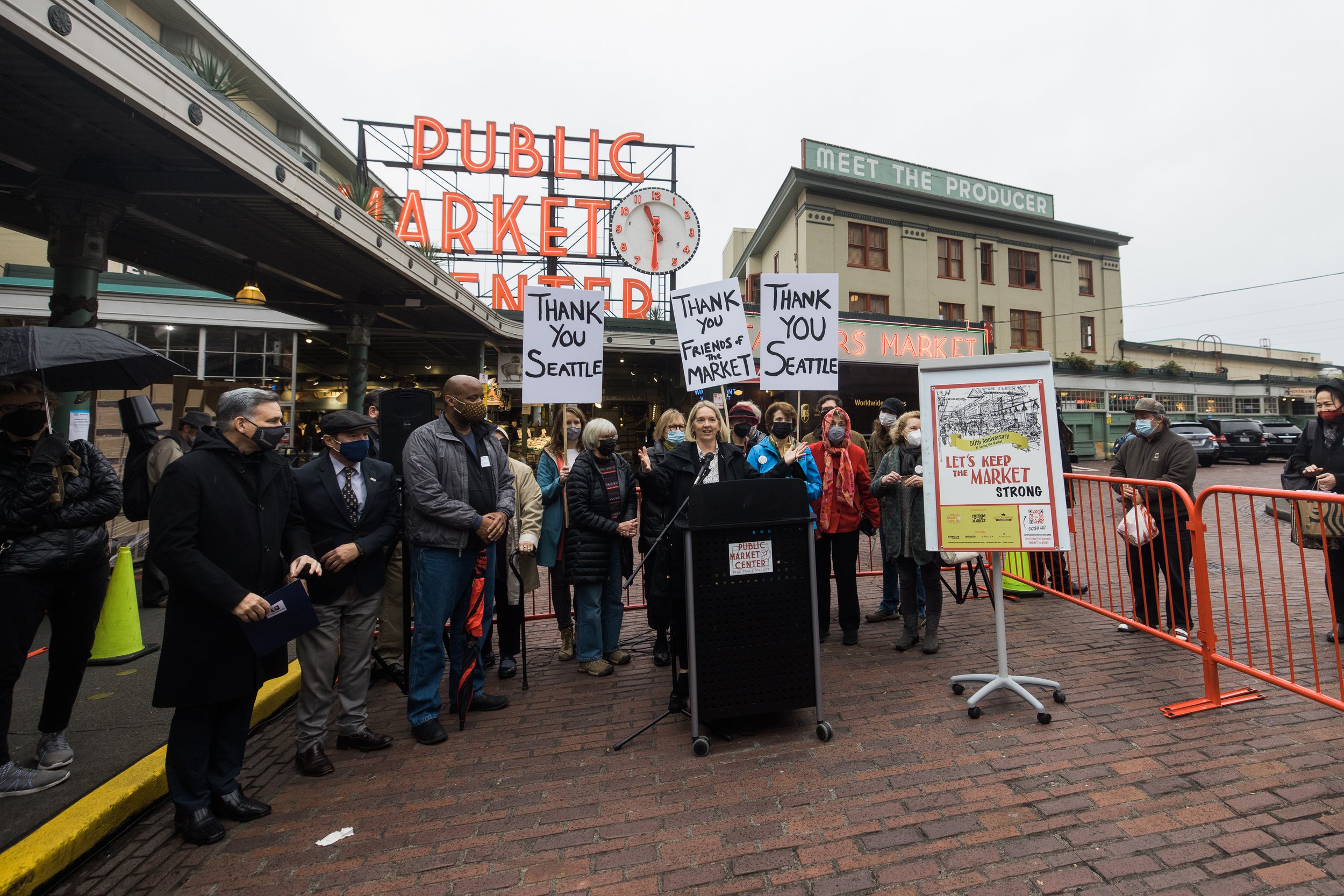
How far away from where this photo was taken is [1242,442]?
23.3 m

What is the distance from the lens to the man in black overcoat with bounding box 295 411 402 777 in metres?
3.50

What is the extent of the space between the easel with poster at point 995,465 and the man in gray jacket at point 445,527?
2.89 m

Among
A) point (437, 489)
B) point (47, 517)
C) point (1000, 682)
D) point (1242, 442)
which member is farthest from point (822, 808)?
point (1242, 442)

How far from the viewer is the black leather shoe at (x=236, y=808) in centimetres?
297

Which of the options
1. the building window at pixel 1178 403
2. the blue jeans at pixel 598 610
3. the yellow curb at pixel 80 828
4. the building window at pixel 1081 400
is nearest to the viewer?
the yellow curb at pixel 80 828

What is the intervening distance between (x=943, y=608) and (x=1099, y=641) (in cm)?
141

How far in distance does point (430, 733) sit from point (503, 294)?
19742 mm

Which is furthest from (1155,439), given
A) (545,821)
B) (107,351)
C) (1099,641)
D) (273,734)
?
(107,351)

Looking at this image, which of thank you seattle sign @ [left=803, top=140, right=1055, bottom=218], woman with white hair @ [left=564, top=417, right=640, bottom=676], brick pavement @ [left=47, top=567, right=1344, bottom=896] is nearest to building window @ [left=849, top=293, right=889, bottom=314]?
thank you seattle sign @ [left=803, top=140, right=1055, bottom=218]

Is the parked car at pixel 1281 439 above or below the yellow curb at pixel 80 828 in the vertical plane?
above

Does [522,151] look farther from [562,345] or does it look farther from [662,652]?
[662,652]

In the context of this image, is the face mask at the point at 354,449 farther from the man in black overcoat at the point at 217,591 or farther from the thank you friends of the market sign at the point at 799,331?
the thank you friends of the market sign at the point at 799,331

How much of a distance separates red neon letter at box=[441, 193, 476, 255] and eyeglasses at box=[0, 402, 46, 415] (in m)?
20.1

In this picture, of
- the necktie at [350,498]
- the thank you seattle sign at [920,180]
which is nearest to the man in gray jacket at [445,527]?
the necktie at [350,498]
